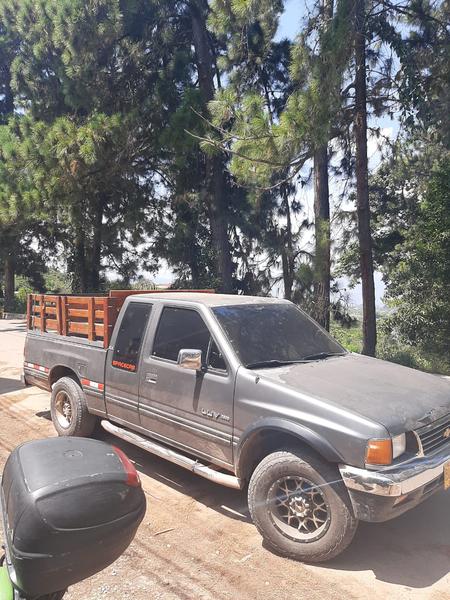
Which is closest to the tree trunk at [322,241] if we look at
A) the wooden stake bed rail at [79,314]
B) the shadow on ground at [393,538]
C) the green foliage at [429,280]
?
the green foliage at [429,280]

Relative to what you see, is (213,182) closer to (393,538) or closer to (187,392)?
(187,392)

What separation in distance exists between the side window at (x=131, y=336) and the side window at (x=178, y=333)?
0.82 feet

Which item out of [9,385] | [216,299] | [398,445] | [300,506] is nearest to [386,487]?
[398,445]

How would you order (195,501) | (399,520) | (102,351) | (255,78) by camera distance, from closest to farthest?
(399,520), (195,501), (102,351), (255,78)

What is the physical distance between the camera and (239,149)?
10242 mm

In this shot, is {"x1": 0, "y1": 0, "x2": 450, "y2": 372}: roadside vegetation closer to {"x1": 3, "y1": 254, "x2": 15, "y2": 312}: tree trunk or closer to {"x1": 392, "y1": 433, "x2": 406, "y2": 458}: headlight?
{"x1": 3, "y1": 254, "x2": 15, "y2": 312}: tree trunk

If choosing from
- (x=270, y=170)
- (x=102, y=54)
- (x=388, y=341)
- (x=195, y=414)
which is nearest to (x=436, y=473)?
(x=195, y=414)

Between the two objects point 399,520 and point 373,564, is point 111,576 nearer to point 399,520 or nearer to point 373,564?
point 373,564

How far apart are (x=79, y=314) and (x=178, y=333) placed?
69.6 inches

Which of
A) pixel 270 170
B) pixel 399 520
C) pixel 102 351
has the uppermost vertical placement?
pixel 270 170

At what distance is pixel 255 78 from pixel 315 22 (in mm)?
4002

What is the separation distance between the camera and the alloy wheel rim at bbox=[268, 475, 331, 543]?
3.36m

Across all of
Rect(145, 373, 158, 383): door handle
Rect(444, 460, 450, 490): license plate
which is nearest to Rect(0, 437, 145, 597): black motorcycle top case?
Rect(444, 460, 450, 490): license plate

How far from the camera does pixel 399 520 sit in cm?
402
